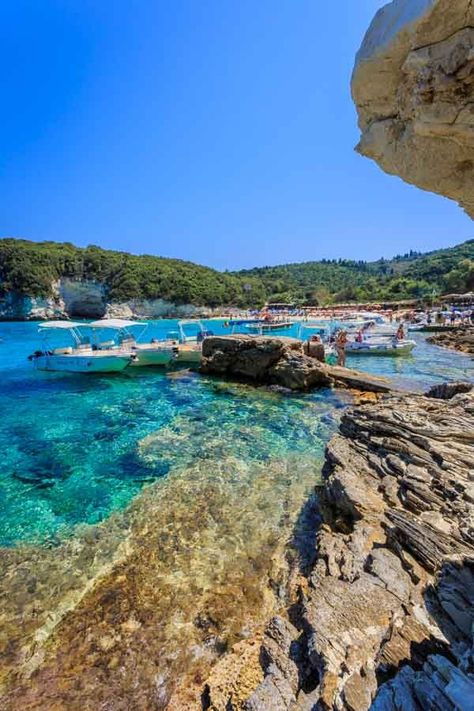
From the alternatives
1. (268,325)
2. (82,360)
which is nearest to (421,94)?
(82,360)

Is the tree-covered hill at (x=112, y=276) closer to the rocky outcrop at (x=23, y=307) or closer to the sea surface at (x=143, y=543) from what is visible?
the rocky outcrop at (x=23, y=307)

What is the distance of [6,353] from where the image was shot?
3475 cm

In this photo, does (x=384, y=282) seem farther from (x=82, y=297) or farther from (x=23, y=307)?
(x=23, y=307)

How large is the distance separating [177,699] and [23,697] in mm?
1733

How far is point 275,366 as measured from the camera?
20281 mm

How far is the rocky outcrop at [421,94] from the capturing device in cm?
245

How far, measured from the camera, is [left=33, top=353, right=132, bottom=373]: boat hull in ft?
74.9

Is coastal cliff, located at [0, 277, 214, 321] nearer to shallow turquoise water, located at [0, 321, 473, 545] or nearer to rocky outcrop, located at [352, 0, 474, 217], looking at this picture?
shallow turquoise water, located at [0, 321, 473, 545]

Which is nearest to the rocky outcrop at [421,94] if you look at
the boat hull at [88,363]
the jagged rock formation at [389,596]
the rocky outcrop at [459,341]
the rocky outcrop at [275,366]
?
the jagged rock formation at [389,596]

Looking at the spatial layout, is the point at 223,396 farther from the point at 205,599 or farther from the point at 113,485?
the point at 205,599

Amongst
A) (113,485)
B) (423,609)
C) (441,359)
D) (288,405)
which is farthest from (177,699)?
(441,359)

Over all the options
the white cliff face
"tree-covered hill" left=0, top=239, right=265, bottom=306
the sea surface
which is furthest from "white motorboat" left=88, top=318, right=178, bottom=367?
the white cliff face

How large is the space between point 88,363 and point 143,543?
61.5ft

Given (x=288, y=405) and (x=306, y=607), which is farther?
(x=288, y=405)
